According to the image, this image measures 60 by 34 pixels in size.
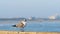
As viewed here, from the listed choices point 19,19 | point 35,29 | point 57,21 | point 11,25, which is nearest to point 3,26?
point 11,25

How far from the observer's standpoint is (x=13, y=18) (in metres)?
2.37

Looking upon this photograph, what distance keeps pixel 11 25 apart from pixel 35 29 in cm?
51

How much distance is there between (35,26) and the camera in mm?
2344

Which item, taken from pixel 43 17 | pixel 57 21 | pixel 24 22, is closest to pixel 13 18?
pixel 24 22

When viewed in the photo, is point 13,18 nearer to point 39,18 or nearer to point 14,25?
point 14,25

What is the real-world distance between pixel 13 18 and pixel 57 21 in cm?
91

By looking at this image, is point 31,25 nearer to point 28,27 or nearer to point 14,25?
point 28,27

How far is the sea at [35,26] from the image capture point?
7.45 feet

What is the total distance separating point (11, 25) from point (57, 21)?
3.14 feet

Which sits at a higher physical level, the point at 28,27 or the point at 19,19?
the point at 19,19

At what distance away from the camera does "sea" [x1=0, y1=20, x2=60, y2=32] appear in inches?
89.3

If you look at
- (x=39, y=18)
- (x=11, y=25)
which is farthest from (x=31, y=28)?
(x=11, y=25)

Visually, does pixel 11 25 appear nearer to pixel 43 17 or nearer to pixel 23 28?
pixel 23 28

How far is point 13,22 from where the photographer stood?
2.33 meters
